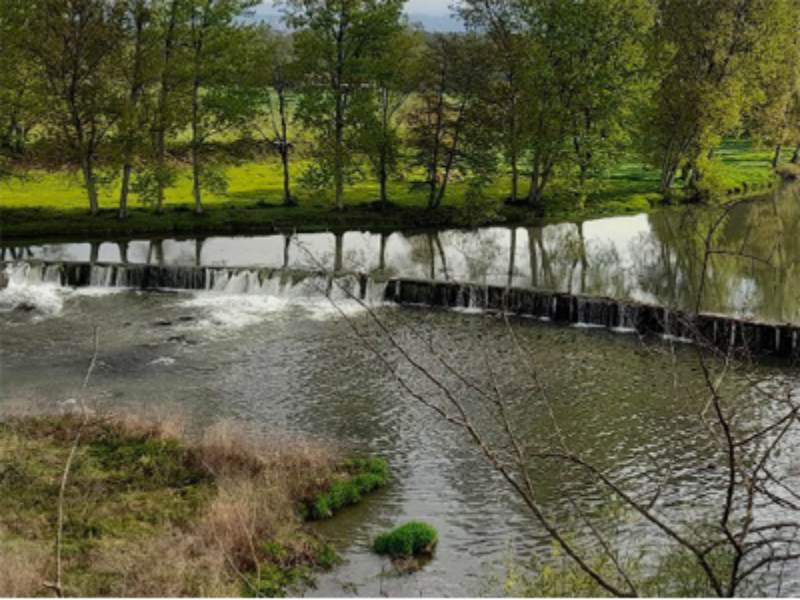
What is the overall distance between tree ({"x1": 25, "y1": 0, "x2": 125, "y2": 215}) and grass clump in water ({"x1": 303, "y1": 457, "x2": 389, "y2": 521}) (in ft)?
117

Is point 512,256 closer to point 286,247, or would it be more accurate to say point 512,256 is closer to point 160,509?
point 286,247

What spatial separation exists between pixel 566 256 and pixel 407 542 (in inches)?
1249

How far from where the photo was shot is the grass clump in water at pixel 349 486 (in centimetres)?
1770

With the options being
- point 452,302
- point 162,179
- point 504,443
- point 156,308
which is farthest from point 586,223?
point 504,443

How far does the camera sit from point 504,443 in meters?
21.5

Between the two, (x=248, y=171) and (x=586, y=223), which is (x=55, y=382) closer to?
(x=586, y=223)

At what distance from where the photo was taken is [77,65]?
4819 cm

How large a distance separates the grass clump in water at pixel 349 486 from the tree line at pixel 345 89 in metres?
34.5

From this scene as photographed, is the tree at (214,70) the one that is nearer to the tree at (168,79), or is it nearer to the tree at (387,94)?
the tree at (168,79)

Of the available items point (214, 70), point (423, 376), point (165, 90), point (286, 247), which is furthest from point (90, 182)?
point (423, 376)

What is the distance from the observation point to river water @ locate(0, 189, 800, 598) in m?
17.6

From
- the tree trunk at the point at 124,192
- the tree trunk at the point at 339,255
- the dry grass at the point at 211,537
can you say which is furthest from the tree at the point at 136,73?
the dry grass at the point at 211,537

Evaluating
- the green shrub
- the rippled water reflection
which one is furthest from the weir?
the green shrub

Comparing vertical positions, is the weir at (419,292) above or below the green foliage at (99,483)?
above
